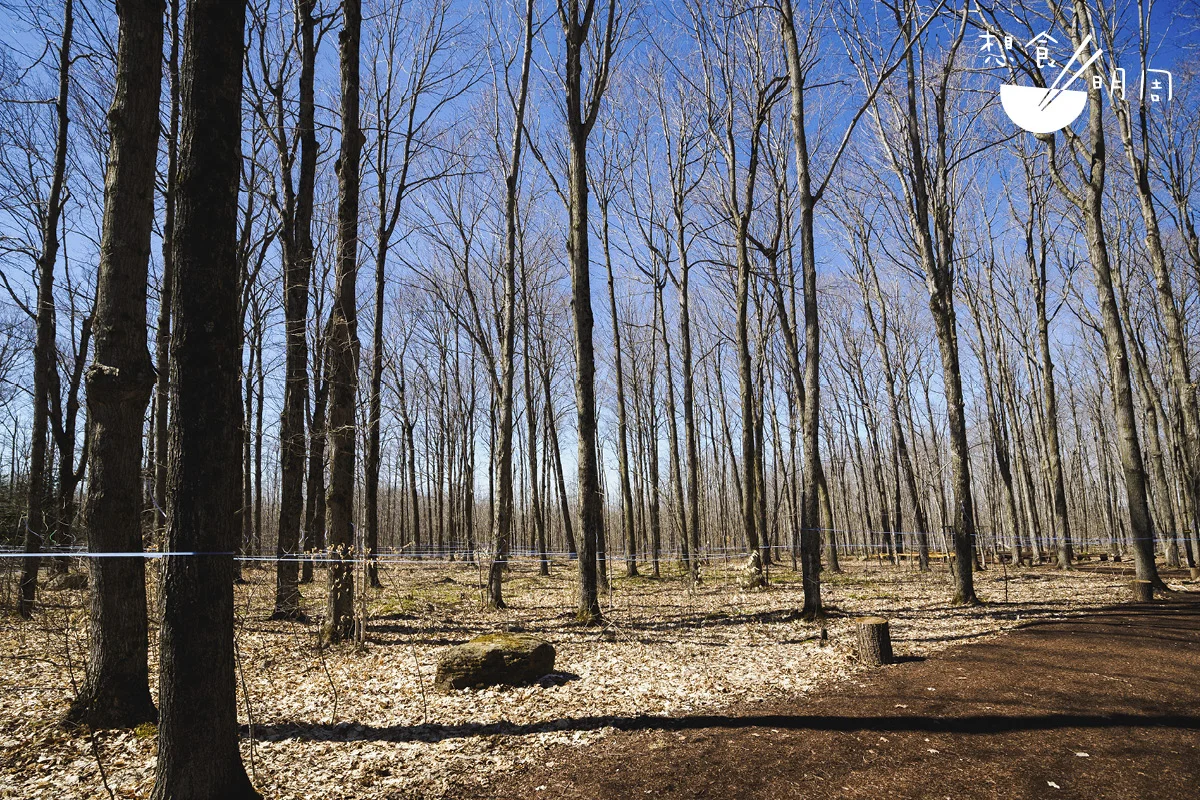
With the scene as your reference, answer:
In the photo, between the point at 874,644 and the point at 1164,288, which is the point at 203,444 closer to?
the point at 874,644

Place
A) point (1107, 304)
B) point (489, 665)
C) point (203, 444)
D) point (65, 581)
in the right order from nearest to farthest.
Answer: point (203, 444) < point (489, 665) < point (65, 581) < point (1107, 304)

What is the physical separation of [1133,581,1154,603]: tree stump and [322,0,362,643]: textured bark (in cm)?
1188

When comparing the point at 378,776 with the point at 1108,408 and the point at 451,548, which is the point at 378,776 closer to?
the point at 451,548

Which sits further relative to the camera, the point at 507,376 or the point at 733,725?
the point at 507,376

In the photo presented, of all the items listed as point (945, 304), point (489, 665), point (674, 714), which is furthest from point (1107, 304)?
point (489, 665)

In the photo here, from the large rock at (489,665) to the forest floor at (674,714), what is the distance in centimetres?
13

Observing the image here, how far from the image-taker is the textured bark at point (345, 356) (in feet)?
23.9

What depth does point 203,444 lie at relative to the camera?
3.00 metres

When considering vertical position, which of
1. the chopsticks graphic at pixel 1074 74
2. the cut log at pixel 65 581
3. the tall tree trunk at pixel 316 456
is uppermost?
the chopsticks graphic at pixel 1074 74

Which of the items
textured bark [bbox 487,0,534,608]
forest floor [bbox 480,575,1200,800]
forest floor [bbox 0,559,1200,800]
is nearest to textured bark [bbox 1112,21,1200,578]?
forest floor [bbox 0,559,1200,800]

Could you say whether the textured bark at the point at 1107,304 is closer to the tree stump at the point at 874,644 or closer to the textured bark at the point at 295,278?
the tree stump at the point at 874,644

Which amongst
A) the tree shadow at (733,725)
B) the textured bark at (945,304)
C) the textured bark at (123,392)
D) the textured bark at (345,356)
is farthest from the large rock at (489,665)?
the textured bark at (945,304)

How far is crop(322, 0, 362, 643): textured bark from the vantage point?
7270mm

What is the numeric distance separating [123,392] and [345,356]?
311cm
